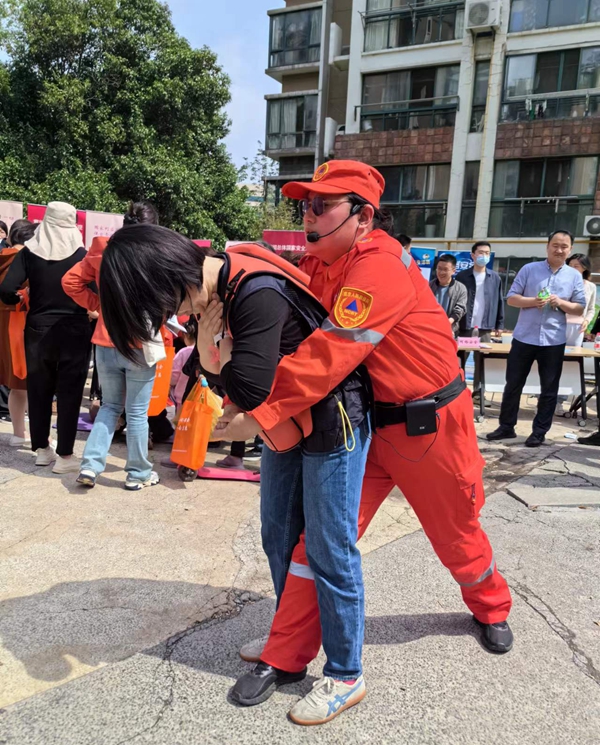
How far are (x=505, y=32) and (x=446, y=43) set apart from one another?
206cm

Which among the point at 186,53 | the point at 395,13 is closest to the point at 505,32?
the point at 395,13

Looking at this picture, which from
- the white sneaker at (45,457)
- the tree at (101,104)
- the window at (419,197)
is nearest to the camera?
the white sneaker at (45,457)

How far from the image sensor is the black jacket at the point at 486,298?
7.90 meters

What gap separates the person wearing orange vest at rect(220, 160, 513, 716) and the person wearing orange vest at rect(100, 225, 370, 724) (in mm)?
77

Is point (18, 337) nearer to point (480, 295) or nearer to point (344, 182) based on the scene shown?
point (344, 182)

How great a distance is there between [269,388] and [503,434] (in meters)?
5.11

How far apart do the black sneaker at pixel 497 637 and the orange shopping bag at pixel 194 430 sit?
7.59 feet

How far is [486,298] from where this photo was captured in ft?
26.4

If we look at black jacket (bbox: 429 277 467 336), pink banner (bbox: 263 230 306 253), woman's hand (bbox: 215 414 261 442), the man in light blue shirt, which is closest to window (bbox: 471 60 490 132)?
pink banner (bbox: 263 230 306 253)

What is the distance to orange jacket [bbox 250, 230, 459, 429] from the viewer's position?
169cm

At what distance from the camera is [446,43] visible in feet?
69.7

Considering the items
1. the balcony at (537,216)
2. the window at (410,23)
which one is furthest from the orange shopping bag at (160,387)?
the window at (410,23)

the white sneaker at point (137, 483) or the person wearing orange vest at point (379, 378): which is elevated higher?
the person wearing orange vest at point (379, 378)

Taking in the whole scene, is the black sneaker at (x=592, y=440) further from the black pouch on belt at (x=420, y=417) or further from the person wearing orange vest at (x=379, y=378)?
the black pouch on belt at (x=420, y=417)
